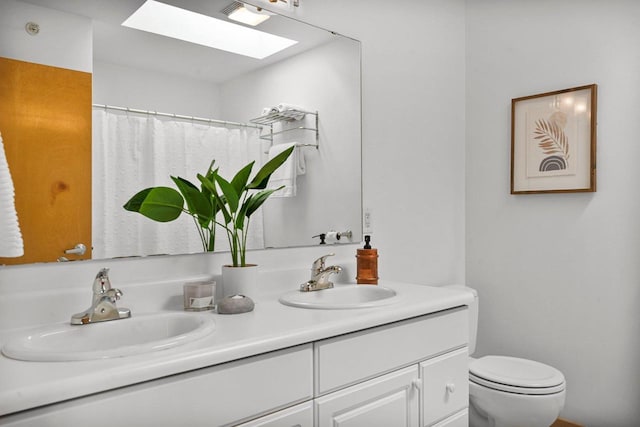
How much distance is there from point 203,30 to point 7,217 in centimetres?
87

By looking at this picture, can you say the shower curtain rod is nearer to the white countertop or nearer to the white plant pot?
the white plant pot

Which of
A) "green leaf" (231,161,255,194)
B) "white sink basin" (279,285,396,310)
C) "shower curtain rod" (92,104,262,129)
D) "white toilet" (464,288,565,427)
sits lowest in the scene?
"white toilet" (464,288,565,427)

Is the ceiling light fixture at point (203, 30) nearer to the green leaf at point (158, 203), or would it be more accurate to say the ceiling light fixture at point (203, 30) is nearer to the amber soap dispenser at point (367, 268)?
the green leaf at point (158, 203)

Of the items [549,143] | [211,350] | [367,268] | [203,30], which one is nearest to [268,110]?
[203,30]

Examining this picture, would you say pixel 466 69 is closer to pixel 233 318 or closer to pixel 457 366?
pixel 457 366

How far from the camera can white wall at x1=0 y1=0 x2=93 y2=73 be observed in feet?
3.99

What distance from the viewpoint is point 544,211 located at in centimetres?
229

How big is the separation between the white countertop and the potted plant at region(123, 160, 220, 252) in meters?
0.30

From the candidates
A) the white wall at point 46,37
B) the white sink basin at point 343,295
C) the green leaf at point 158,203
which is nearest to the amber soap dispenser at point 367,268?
the white sink basin at point 343,295

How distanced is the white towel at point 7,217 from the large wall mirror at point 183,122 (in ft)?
0.06

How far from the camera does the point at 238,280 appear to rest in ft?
4.73

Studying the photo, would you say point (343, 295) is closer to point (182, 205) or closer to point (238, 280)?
point (238, 280)

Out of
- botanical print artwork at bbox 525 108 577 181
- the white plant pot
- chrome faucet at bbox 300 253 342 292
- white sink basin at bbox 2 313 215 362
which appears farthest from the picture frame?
white sink basin at bbox 2 313 215 362

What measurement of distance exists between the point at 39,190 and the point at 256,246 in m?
0.71
